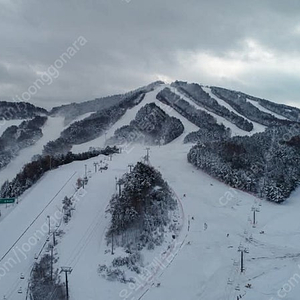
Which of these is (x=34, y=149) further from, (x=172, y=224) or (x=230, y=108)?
(x=172, y=224)

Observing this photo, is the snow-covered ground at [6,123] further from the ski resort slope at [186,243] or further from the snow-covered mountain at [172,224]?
the ski resort slope at [186,243]

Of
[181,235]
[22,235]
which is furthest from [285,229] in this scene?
[22,235]

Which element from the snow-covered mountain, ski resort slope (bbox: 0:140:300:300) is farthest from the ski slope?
ski resort slope (bbox: 0:140:300:300)

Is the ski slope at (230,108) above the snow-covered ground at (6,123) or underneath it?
above

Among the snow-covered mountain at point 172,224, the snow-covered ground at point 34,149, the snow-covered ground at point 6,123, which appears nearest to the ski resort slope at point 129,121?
the snow-covered ground at point 34,149

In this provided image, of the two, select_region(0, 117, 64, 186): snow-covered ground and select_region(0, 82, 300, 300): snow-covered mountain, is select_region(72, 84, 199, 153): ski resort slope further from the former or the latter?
select_region(0, 82, 300, 300): snow-covered mountain

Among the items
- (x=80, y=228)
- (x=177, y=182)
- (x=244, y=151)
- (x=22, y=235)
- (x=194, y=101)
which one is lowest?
(x=22, y=235)

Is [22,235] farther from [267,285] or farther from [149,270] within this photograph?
[267,285]

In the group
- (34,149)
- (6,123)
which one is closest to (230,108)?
(34,149)
